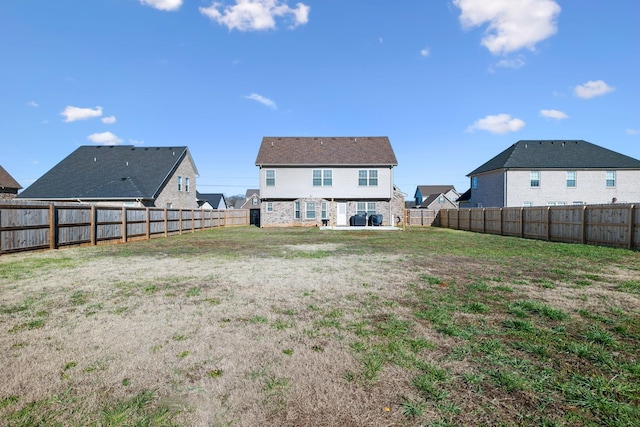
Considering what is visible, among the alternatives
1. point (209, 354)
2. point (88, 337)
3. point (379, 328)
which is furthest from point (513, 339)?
point (88, 337)

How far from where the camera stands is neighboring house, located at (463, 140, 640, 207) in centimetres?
2956

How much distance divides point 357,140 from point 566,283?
2627cm

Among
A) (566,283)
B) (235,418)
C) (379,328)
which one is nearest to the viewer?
(235,418)

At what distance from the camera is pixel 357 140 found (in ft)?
103

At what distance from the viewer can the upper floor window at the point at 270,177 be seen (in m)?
29.0

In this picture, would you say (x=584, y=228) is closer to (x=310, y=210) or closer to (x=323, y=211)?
(x=323, y=211)

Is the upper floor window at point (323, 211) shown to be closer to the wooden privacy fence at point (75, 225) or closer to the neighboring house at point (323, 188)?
the neighboring house at point (323, 188)

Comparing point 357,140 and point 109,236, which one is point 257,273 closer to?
point 109,236

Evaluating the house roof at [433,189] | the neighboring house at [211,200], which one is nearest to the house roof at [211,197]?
the neighboring house at [211,200]

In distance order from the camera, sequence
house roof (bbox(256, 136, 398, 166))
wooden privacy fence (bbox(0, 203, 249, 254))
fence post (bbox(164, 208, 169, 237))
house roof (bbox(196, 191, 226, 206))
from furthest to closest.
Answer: house roof (bbox(196, 191, 226, 206)) < house roof (bbox(256, 136, 398, 166)) < fence post (bbox(164, 208, 169, 237)) < wooden privacy fence (bbox(0, 203, 249, 254))

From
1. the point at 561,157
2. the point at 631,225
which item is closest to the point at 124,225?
the point at 631,225

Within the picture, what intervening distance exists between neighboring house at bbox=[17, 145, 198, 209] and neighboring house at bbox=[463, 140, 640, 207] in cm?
3019

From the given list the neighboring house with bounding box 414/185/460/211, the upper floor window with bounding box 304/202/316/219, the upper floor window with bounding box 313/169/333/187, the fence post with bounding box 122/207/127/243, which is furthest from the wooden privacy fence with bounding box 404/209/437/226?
the neighboring house with bounding box 414/185/460/211

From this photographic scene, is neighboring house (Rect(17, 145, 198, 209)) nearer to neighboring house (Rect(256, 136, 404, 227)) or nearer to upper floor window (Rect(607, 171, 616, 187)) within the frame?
neighboring house (Rect(256, 136, 404, 227))
